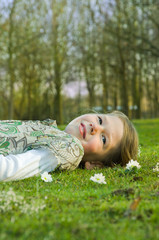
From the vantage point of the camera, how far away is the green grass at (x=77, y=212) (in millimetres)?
1409

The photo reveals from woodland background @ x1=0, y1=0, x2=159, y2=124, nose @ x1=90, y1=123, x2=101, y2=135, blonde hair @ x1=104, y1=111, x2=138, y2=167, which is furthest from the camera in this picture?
woodland background @ x1=0, y1=0, x2=159, y2=124

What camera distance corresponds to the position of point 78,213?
68.3 inches

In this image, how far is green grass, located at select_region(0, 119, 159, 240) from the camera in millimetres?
1409

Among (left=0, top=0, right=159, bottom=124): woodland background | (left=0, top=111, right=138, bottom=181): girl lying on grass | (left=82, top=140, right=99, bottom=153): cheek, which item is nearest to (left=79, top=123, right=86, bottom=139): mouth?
(left=0, top=111, right=138, bottom=181): girl lying on grass

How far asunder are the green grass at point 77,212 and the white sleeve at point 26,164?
9 centimetres

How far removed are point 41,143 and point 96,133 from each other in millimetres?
773

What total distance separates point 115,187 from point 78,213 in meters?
0.89

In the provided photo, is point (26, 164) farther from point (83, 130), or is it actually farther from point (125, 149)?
point (125, 149)

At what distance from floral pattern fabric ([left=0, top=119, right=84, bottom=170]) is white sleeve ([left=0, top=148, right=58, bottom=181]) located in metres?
0.09

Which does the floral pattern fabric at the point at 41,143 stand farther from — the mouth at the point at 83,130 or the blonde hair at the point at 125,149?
the blonde hair at the point at 125,149

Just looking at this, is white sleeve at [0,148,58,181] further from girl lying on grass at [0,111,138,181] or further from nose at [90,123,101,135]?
nose at [90,123,101,135]

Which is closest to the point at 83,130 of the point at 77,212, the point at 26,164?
the point at 26,164

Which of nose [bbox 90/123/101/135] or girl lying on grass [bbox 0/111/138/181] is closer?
girl lying on grass [bbox 0/111/138/181]

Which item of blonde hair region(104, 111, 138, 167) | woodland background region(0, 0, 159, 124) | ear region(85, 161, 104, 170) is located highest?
woodland background region(0, 0, 159, 124)
